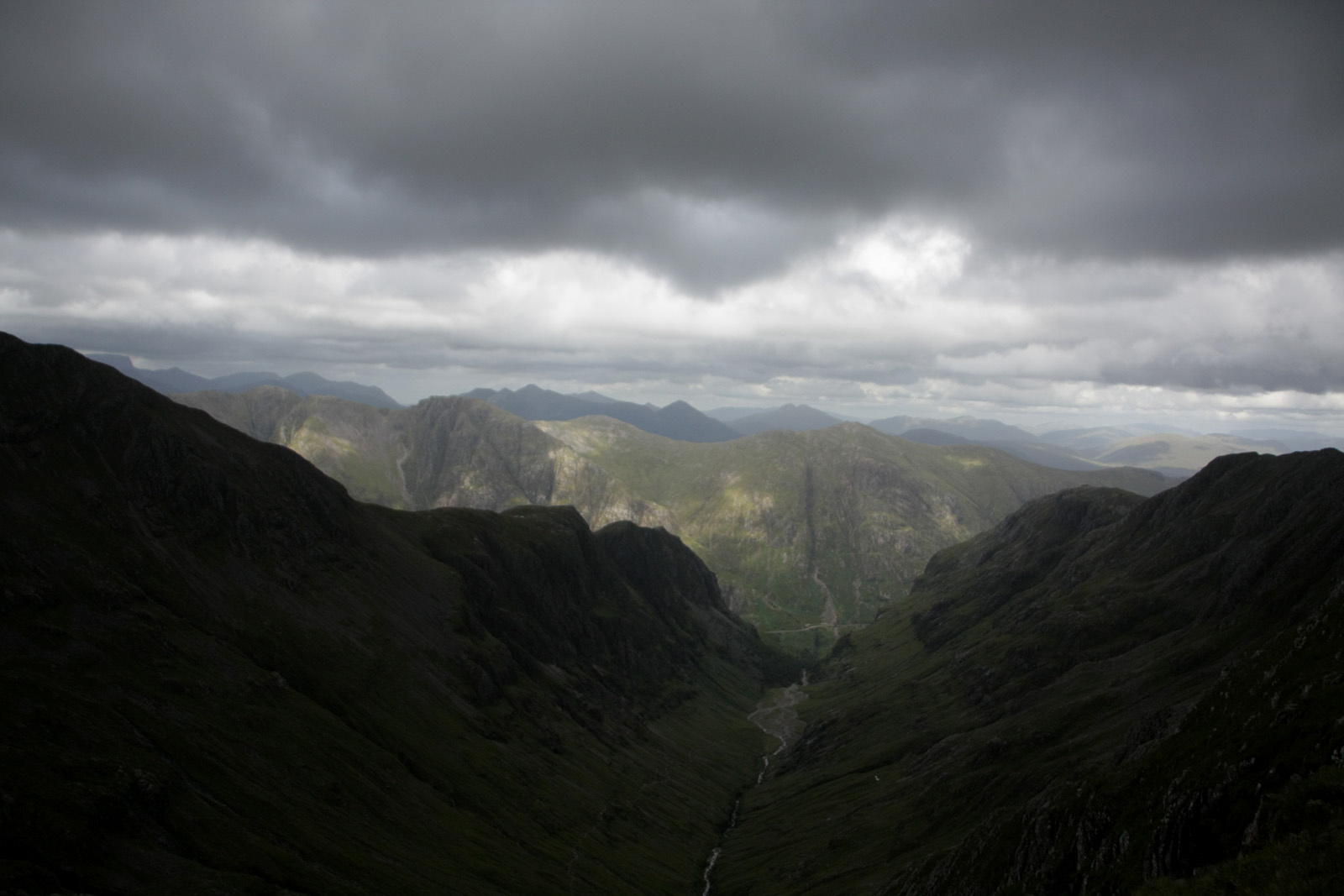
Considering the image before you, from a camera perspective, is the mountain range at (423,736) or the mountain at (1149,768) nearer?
the mountain at (1149,768)

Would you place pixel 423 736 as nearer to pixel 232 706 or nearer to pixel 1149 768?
pixel 232 706

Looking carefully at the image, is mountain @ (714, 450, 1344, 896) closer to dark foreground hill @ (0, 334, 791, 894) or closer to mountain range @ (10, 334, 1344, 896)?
mountain range @ (10, 334, 1344, 896)

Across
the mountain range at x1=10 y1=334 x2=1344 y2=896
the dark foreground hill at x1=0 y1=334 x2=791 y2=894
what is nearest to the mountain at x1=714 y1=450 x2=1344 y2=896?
the mountain range at x1=10 y1=334 x2=1344 y2=896

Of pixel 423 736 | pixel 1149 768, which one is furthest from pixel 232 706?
pixel 1149 768

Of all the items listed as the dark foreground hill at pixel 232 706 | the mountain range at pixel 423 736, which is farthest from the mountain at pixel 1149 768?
the dark foreground hill at pixel 232 706

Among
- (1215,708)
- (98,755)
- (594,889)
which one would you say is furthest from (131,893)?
(1215,708)

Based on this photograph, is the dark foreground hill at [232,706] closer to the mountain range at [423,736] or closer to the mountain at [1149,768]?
the mountain range at [423,736]

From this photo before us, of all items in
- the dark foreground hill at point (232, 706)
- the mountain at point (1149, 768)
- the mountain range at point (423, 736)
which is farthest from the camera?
the dark foreground hill at point (232, 706)
